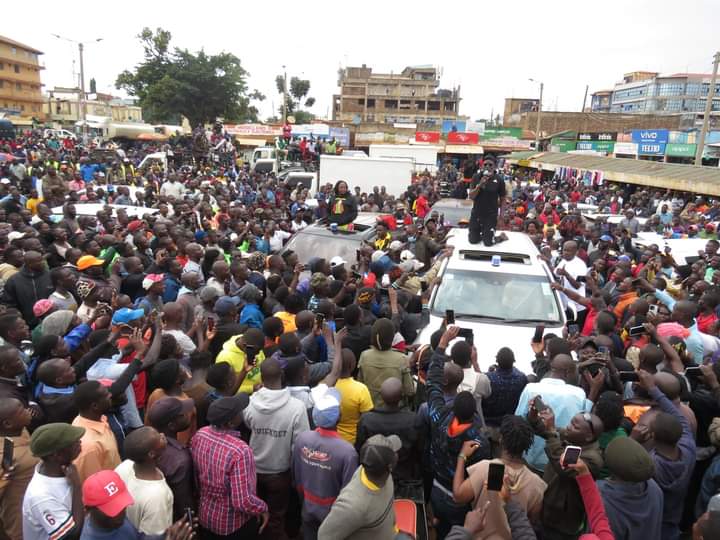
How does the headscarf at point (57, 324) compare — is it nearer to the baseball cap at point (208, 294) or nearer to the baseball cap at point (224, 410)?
the baseball cap at point (208, 294)

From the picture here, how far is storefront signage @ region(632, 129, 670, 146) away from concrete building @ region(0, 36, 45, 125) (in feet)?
225

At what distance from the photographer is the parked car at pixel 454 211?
1191 cm

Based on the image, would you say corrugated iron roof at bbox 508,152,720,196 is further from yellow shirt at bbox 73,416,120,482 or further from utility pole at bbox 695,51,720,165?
yellow shirt at bbox 73,416,120,482

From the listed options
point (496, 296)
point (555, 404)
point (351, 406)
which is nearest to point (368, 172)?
point (496, 296)

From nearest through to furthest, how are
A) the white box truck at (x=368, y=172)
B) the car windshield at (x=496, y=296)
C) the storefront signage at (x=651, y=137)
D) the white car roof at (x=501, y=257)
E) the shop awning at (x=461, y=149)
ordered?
the car windshield at (x=496, y=296), the white car roof at (x=501, y=257), the white box truck at (x=368, y=172), the storefront signage at (x=651, y=137), the shop awning at (x=461, y=149)

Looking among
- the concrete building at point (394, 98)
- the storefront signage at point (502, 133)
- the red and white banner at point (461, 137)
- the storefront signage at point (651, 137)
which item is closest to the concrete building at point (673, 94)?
the concrete building at point (394, 98)

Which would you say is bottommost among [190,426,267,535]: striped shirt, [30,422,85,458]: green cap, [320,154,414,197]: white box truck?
[190,426,267,535]: striped shirt

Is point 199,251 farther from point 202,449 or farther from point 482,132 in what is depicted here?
point 482,132

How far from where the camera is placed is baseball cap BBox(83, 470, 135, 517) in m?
2.36

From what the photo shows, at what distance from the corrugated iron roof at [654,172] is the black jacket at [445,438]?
58.9 ft

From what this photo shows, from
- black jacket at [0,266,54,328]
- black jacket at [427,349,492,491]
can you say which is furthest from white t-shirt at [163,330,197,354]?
black jacket at [0,266,54,328]

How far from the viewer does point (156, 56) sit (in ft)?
168

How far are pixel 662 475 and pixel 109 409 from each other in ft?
11.3

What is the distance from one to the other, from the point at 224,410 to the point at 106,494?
0.80 metres
